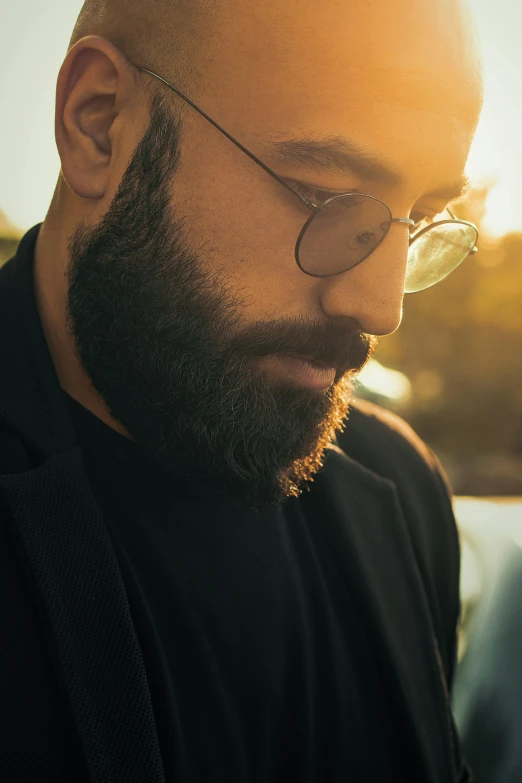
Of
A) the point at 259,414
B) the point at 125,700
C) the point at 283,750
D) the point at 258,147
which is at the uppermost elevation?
the point at 258,147

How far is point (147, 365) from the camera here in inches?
68.1

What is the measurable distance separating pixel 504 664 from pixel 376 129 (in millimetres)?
1499

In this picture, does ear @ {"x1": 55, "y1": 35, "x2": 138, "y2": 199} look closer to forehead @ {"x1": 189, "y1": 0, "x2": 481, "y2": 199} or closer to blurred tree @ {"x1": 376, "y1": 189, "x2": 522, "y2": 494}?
forehead @ {"x1": 189, "y1": 0, "x2": 481, "y2": 199}

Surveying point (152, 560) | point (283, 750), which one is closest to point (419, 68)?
point (152, 560)

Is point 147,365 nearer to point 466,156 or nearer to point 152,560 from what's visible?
point 152,560

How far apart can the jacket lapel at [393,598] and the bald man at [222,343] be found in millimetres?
15

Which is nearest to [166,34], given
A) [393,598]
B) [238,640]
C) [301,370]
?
[301,370]

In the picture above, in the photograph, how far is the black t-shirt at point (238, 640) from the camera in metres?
1.58

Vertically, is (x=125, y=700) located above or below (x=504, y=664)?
below

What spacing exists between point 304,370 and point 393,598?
0.79 m

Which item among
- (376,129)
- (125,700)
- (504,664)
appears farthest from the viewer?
(504,664)

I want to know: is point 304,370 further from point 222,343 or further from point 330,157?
point 330,157

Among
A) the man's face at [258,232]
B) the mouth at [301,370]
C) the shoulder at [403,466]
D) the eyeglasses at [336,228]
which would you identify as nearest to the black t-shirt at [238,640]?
the man's face at [258,232]

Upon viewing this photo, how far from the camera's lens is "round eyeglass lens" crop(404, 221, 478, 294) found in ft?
6.49
